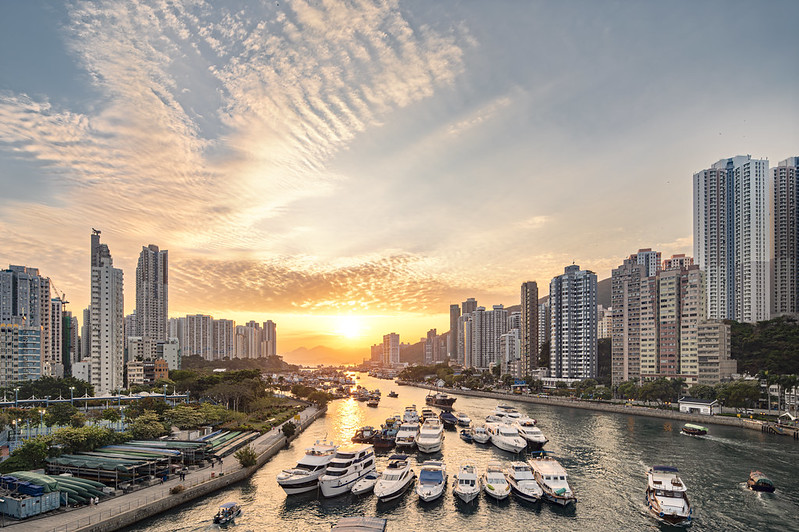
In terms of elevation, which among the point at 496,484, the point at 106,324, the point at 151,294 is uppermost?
the point at 151,294

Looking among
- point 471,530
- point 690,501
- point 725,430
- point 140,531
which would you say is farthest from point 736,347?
point 140,531

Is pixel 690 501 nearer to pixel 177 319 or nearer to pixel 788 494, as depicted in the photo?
pixel 788 494

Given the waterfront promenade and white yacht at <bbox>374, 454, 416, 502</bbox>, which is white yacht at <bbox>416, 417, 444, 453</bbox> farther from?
the waterfront promenade

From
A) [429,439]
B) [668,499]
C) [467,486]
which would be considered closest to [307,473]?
[467,486]

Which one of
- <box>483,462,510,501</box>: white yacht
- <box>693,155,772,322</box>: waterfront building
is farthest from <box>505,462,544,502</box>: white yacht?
<box>693,155,772,322</box>: waterfront building

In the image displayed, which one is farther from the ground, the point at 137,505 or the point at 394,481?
the point at 137,505

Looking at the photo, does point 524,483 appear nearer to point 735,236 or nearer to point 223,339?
point 735,236

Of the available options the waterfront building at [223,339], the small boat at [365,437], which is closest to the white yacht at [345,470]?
the small boat at [365,437]
